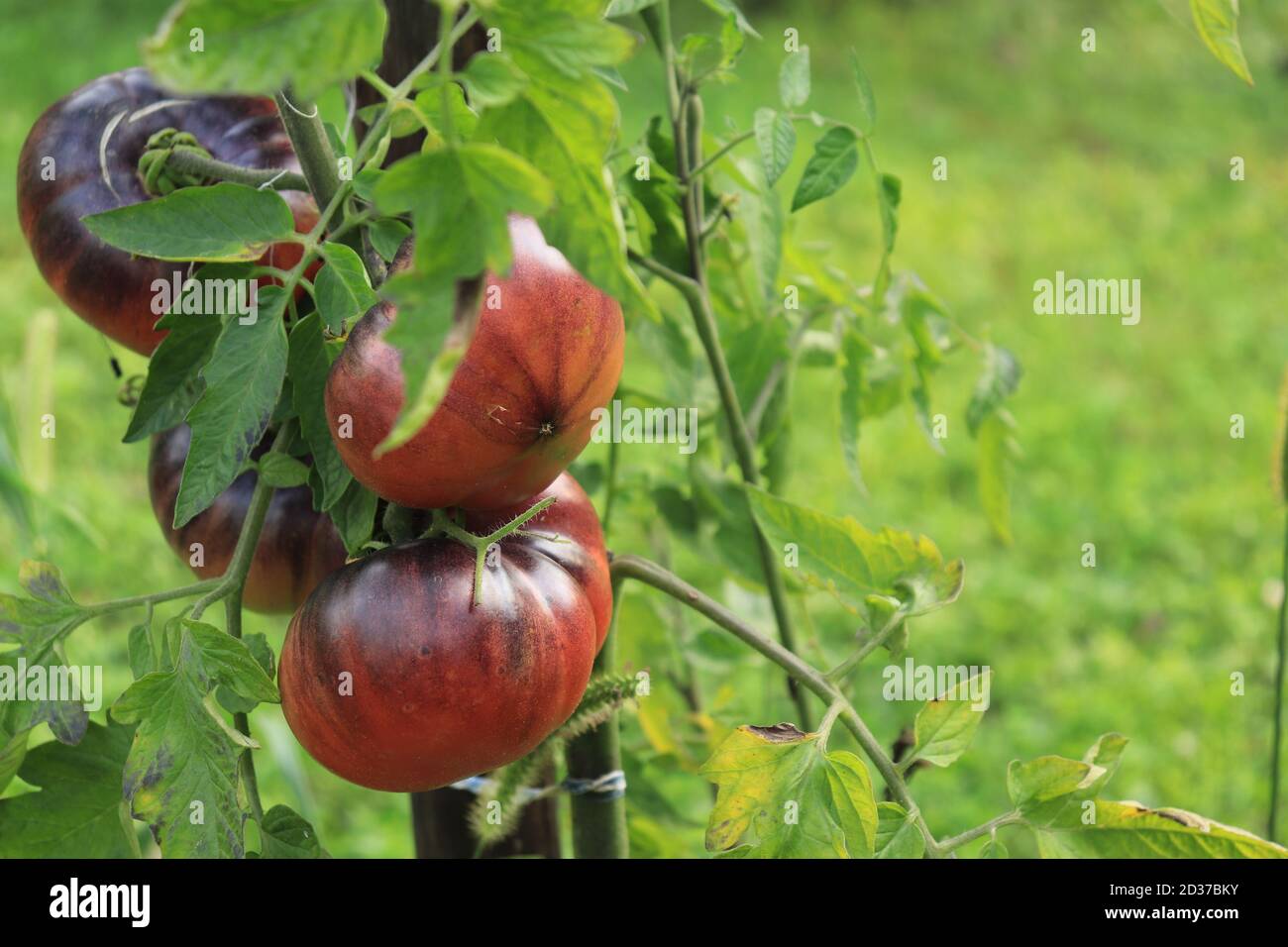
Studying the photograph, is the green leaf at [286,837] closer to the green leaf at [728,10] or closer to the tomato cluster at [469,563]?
the tomato cluster at [469,563]

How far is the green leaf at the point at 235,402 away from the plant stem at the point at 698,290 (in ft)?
0.91

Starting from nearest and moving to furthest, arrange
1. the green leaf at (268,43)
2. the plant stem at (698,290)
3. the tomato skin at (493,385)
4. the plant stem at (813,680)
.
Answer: the green leaf at (268,43) < the tomato skin at (493,385) < the plant stem at (813,680) < the plant stem at (698,290)

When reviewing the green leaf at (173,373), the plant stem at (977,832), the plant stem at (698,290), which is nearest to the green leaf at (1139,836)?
the plant stem at (977,832)

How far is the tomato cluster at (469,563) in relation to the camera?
0.53 m

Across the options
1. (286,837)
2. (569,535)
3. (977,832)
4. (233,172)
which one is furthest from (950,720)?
(233,172)

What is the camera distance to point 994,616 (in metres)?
2.20

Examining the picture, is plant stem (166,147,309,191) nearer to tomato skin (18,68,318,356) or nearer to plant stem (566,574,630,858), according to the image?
tomato skin (18,68,318,356)

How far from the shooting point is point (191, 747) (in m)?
0.56

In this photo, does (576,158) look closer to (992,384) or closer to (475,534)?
(475,534)

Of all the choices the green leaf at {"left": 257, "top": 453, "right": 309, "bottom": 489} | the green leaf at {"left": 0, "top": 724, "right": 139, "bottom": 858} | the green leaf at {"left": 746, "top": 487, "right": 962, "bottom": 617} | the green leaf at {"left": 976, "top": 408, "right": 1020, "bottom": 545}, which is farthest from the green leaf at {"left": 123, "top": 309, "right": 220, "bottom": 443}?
the green leaf at {"left": 976, "top": 408, "right": 1020, "bottom": 545}

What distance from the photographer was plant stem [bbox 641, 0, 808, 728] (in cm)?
76

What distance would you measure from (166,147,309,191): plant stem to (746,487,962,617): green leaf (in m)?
0.28

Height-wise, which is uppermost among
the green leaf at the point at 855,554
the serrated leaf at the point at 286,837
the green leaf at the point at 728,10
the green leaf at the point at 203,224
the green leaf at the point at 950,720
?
the green leaf at the point at 728,10
